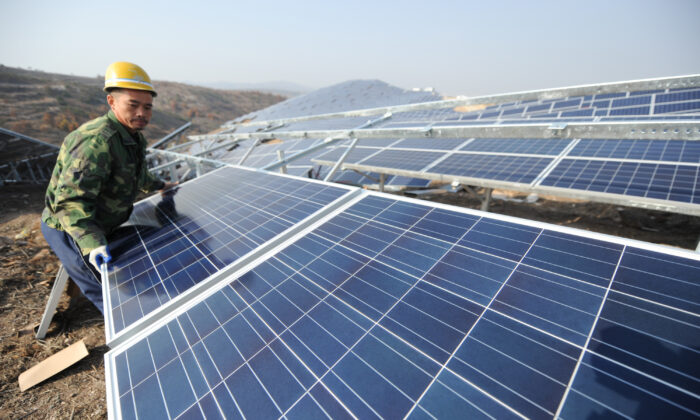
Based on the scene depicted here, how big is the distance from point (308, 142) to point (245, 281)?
12839 mm

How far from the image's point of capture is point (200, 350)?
2.16 metres

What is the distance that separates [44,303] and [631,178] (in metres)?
14.3

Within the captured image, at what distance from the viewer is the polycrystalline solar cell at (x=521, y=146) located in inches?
347

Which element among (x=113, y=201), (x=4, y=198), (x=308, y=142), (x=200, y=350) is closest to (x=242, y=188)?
(x=113, y=201)

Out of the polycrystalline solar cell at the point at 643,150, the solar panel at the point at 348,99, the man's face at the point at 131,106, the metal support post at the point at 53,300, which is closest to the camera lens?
the man's face at the point at 131,106

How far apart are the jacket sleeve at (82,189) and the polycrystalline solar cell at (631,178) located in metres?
8.68

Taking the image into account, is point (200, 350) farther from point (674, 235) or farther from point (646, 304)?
point (674, 235)

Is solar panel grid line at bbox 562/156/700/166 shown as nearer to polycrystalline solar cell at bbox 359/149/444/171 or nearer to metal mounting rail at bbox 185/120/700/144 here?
polycrystalline solar cell at bbox 359/149/444/171

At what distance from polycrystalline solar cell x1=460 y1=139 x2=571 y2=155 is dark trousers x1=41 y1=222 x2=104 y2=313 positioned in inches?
417

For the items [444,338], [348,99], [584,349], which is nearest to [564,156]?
[584,349]

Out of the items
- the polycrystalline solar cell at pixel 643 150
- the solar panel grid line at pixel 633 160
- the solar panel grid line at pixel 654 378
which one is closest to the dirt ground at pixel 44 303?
the polycrystalline solar cell at pixel 643 150

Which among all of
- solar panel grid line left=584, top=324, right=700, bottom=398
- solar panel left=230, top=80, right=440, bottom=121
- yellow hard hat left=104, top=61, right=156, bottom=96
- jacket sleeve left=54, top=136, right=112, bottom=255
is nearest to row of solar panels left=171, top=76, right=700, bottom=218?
solar panel grid line left=584, top=324, right=700, bottom=398

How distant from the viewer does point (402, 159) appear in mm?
9945

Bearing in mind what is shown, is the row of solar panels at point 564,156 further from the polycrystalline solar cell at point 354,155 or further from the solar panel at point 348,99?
the solar panel at point 348,99
